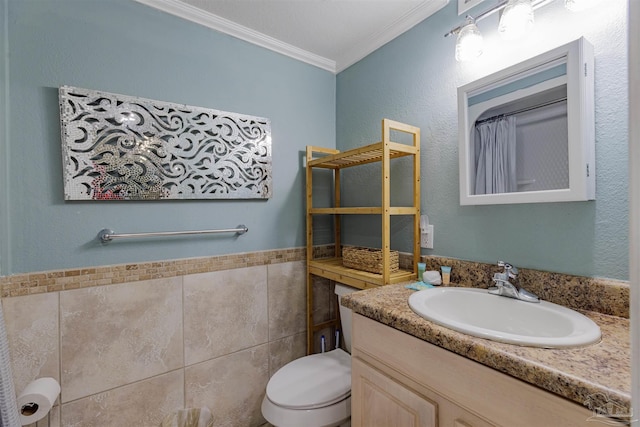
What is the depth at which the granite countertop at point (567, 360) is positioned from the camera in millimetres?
538

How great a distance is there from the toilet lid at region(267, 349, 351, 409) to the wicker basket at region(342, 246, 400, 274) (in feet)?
1.75

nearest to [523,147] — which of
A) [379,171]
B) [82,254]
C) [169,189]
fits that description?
[379,171]

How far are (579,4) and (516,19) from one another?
17 centimetres

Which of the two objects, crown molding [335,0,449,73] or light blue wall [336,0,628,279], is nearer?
light blue wall [336,0,628,279]

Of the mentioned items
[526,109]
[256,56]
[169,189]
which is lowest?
[169,189]

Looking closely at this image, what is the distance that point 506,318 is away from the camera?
1041 mm

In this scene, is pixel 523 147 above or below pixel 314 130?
below

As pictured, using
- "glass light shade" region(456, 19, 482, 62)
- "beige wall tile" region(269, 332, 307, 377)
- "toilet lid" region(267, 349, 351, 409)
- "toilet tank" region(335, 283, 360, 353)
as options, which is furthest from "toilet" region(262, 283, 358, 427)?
"glass light shade" region(456, 19, 482, 62)

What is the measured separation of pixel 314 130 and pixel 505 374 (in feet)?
5.51

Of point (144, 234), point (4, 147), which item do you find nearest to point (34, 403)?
point (144, 234)

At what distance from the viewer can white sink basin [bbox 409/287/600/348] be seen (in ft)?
2.35

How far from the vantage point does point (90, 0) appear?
1.26 m

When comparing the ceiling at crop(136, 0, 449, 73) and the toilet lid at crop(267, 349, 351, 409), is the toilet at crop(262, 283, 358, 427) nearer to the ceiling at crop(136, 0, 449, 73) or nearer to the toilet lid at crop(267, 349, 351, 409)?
the toilet lid at crop(267, 349, 351, 409)

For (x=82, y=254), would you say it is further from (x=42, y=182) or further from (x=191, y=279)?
(x=191, y=279)
